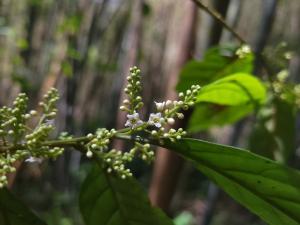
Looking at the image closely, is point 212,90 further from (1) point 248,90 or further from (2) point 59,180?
(2) point 59,180

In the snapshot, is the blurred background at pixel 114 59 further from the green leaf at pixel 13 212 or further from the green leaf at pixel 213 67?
the green leaf at pixel 13 212

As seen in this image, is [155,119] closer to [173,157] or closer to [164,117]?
[164,117]

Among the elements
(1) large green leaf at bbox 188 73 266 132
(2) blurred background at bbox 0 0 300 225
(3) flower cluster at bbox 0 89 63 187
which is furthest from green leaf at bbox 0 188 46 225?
(2) blurred background at bbox 0 0 300 225

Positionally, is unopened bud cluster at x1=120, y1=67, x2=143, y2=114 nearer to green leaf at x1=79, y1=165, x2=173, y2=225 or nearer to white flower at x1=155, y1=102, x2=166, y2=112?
white flower at x1=155, y1=102, x2=166, y2=112

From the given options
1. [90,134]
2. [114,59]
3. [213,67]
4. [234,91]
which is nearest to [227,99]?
[234,91]

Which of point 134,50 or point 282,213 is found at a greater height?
point 134,50

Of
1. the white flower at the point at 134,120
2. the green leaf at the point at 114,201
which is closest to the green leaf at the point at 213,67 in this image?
the green leaf at the point at 114,201

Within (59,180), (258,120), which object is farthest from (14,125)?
(59,180)
